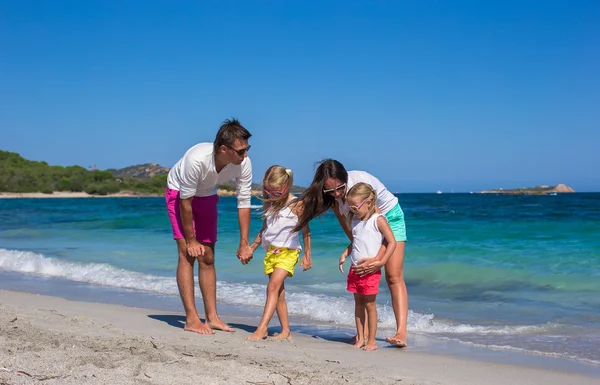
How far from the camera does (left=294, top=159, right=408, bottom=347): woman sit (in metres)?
4.36

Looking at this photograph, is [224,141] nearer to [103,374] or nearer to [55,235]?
[103,374]

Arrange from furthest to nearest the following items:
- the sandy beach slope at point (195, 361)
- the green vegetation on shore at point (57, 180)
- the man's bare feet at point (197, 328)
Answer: the green vegetation on shore at point (57, 180) → the man's bare feet at point (197, 328) → the sandy beach slope at point (195, 361)

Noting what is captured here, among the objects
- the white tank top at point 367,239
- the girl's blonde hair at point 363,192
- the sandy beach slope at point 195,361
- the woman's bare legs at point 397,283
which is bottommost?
the sandy beach slope at point 195,361

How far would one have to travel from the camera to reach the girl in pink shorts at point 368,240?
14.3ft

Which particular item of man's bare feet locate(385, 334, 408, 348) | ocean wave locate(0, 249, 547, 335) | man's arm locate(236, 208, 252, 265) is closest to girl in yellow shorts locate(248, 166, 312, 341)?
man's arm locate(236, 208, 252, 265)

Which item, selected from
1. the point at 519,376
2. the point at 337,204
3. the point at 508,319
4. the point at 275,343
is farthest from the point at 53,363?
the point at 508,319

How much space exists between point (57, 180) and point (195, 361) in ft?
281

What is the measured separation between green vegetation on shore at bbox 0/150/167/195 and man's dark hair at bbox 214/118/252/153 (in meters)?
77.1

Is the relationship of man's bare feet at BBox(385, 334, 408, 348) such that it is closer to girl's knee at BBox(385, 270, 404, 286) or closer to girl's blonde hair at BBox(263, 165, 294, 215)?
girl's knee at BBox(385, 270, 404, 286)

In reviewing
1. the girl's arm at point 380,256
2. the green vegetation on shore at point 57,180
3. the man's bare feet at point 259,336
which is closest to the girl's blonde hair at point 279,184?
the girl's arm at point 380,256

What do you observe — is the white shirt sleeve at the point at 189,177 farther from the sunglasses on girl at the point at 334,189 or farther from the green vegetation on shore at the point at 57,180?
the green vegetation on shore at the point at 57,180

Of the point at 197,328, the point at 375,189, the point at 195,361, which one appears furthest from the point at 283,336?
the point at 375,189

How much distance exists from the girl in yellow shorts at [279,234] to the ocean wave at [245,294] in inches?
49.9

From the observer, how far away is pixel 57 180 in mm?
82812
